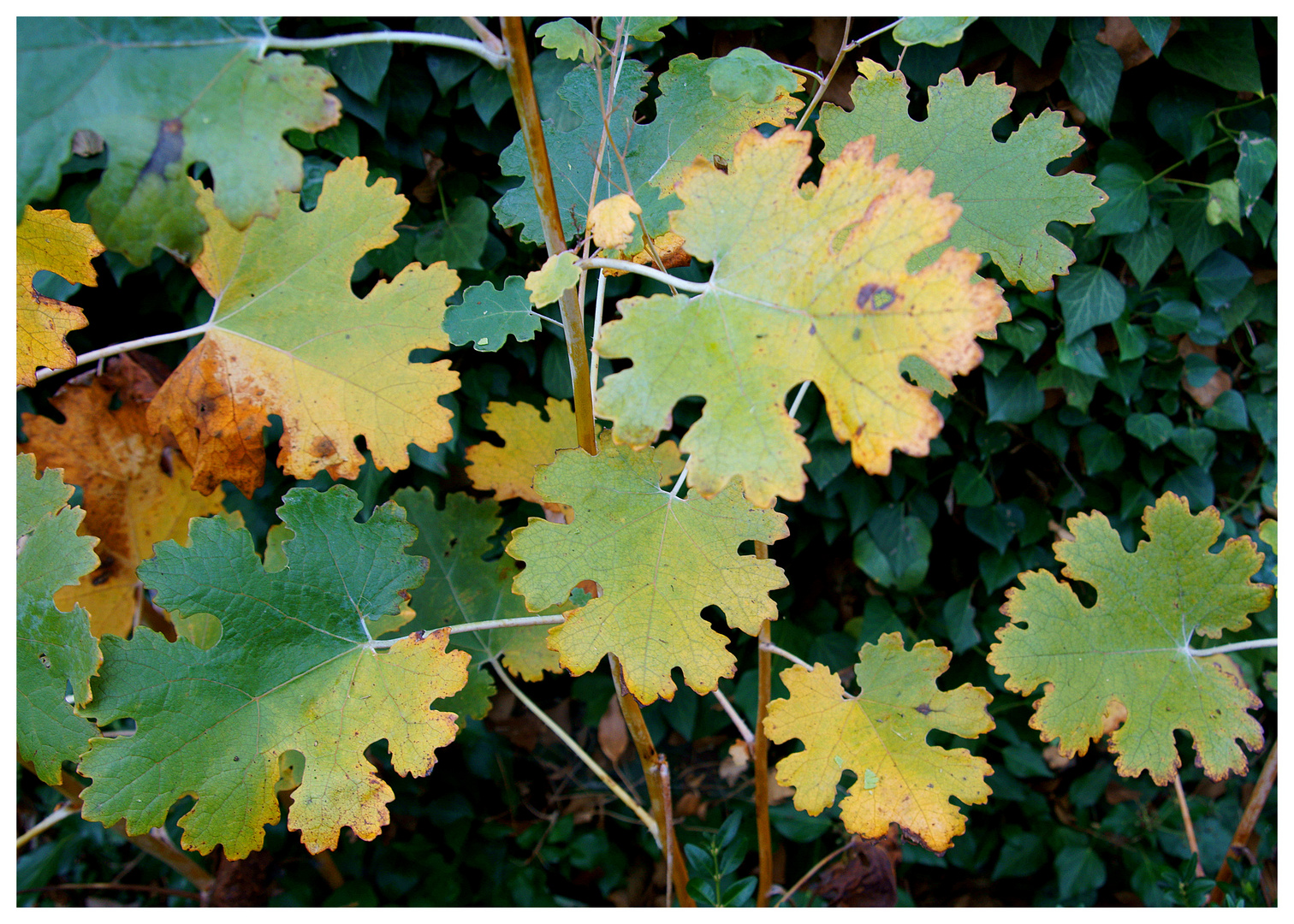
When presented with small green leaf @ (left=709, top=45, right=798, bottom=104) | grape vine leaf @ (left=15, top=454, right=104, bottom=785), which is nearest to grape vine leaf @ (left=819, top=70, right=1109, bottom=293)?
small green leaf @ (left=709, top=45, right=798, bottom=104)

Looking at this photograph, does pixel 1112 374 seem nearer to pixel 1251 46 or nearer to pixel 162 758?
pixel 1251 46

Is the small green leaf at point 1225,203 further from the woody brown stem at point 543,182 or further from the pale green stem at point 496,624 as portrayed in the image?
the pale green stem at point 496,624

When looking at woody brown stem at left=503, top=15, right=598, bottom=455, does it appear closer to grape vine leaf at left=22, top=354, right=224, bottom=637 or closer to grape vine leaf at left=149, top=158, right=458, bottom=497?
grape vine leaf at left=149, top=158, right=458, bottom=497

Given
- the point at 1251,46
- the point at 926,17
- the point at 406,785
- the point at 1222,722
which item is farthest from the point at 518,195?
the point at 406,785

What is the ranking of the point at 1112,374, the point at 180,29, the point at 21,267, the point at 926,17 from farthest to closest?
the point at 1112,374, the point at 21,267, the point at 926,17, the point at 180,29

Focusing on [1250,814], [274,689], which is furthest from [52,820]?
[1250,814]

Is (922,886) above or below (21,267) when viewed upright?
below

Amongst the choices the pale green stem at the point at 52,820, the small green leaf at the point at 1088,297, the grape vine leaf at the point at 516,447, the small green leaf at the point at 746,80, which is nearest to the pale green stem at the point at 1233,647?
the small green leaf at the point at 1088,297
